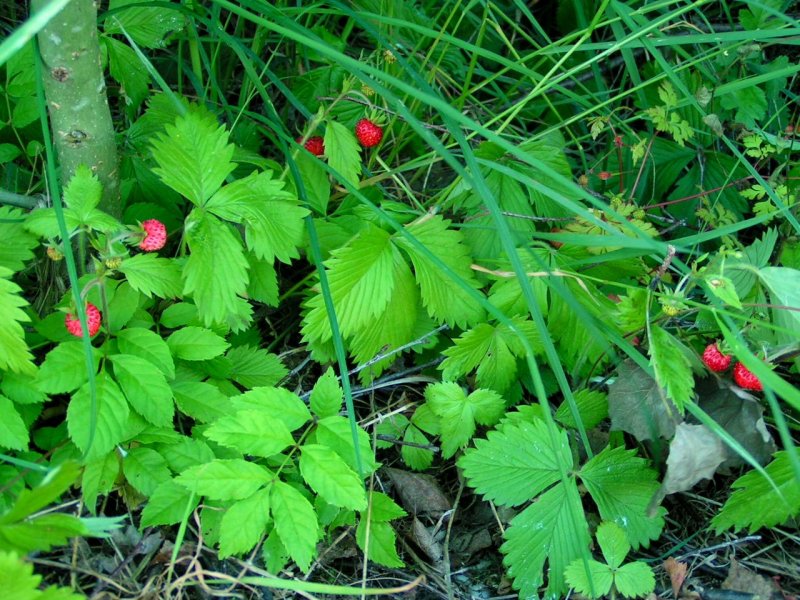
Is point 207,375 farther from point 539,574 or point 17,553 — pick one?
point 539,574

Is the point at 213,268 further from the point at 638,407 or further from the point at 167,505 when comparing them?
the point at 638,407

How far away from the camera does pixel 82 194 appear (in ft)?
4.87

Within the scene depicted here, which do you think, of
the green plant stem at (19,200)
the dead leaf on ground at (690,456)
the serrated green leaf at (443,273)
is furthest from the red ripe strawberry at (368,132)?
the dead leaf on ground at (690,456)

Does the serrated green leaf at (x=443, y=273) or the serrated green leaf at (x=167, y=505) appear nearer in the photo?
the serrated green leaf at (x=167, y=505)

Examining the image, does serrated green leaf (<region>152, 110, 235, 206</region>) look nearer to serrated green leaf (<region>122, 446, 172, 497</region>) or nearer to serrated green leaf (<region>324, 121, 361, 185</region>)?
serrated green leaf (<region>324, 121, 361, 185</region>)

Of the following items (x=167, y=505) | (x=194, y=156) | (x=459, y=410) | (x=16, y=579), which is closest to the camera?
(x=16, y=579)

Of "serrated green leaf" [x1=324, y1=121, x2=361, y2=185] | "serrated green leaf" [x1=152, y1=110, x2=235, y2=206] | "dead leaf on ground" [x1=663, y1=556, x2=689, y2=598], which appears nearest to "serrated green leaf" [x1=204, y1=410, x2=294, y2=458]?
"serrated green leaf" [x1=152, y1=110, x2=235, y2=206]

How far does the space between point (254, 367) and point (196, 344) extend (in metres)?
0.19

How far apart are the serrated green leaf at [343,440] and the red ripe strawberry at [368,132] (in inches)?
28.8

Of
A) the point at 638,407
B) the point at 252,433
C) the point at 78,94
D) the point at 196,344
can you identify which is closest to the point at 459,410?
the point at 638,407

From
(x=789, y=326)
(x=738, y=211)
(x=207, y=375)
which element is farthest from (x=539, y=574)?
(x=738, y=211)

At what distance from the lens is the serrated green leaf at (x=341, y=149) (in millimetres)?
1761

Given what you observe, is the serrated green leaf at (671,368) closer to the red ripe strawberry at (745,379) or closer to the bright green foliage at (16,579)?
the red ripe strawberry at (745,379)

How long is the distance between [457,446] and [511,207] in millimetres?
622
